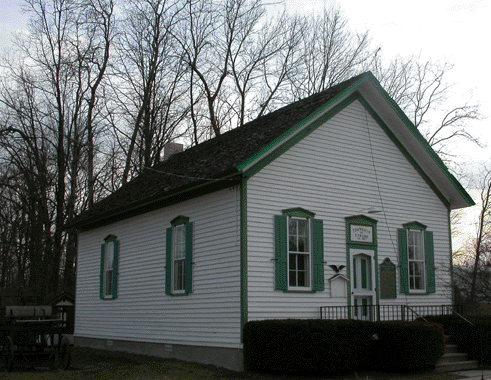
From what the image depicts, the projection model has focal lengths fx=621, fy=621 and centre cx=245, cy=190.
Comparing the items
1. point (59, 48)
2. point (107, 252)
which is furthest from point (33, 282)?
point (107, 252)

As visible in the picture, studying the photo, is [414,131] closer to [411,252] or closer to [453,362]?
[411,252]

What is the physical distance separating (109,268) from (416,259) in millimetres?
9524

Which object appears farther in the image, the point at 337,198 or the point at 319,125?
the point at 337,198

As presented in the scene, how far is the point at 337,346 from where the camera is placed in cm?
1280

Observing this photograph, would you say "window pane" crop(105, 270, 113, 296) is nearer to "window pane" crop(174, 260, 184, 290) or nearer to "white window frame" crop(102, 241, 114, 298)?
"white window frame" crop(102, 241, 114, 298)

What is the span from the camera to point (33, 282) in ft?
107

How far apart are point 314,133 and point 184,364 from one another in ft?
21.6

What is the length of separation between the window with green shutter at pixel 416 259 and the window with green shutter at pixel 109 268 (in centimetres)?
862

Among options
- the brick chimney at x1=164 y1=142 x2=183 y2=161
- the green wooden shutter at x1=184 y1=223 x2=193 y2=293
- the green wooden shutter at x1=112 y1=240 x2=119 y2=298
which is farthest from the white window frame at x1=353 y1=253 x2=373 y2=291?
the brick chimney at x1=164 y1=142 x2=183 y2=161

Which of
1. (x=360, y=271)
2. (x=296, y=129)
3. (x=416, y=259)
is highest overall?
(x=296, y=129)

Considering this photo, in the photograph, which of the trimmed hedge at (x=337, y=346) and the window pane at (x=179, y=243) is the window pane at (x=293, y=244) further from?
the window pane at (x=179, y=243)

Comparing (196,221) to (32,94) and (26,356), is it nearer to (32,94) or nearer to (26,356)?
(26,356)

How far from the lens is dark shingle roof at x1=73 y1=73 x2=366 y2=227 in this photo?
1515cm

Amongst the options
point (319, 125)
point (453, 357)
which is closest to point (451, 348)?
point (453, 357)
